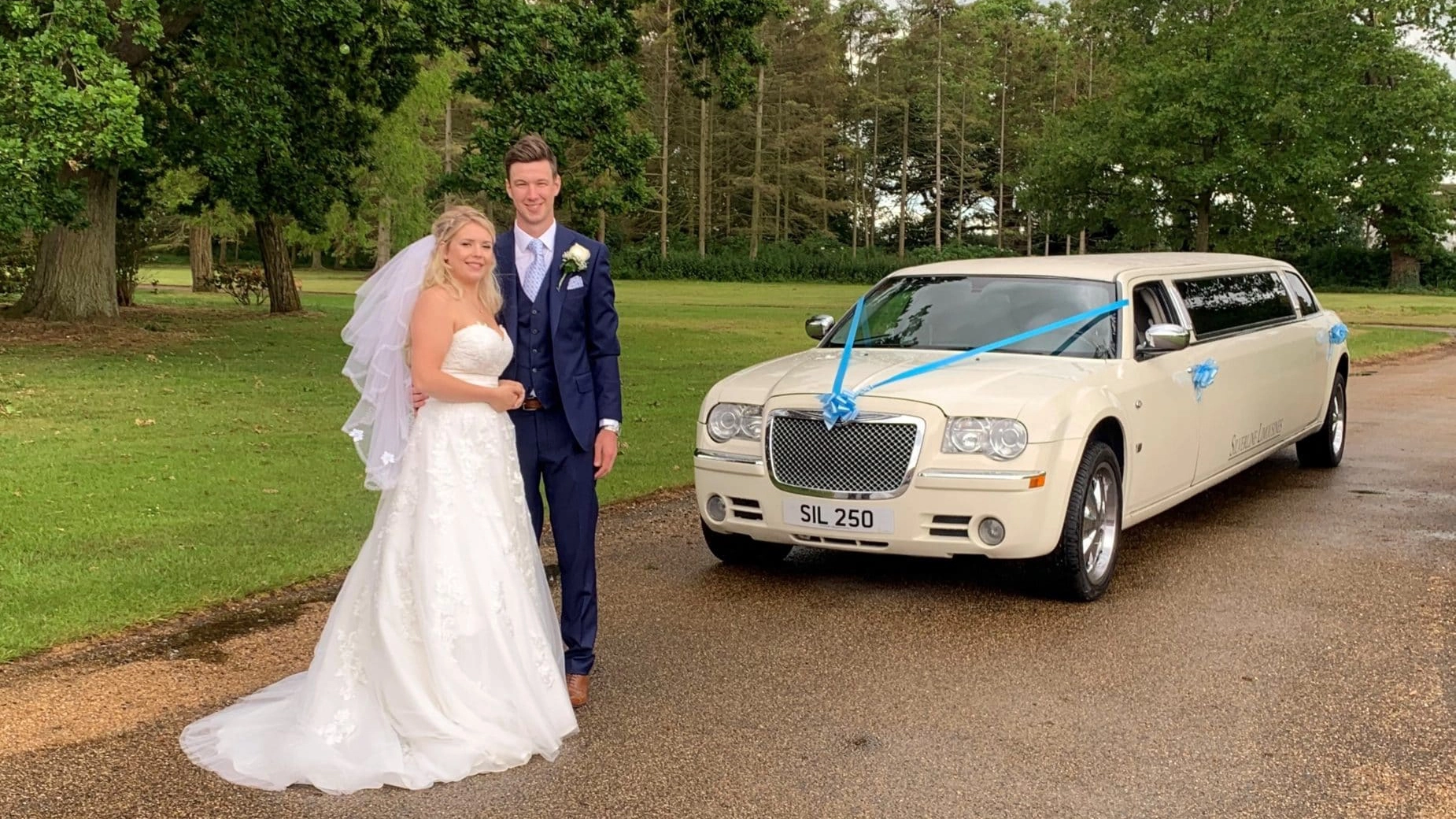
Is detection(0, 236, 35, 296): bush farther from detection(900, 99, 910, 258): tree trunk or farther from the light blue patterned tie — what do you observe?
detection(900, 99, 910, 258): tree trunk

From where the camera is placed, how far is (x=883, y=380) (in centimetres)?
625

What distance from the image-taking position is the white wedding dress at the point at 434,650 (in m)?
4.07

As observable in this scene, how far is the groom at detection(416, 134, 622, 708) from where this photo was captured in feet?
15.1

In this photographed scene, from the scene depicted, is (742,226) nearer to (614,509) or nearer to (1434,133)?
(1434,133)

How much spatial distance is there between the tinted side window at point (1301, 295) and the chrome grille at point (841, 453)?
17.2 ft

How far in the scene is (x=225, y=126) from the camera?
61.9 feet

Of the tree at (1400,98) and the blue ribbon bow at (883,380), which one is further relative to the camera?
the tree at (1400,98)

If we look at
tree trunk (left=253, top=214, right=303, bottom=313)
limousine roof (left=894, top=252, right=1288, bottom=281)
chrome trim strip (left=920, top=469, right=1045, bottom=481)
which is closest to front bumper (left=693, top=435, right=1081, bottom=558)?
chrome trim strip (left=920, top=469, right=1045, bottom=481)

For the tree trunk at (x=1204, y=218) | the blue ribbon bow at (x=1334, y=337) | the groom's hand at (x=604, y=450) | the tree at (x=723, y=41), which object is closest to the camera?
the groom's hand at (x=604, y=450)

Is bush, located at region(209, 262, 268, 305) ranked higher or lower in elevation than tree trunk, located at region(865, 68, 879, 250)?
lower

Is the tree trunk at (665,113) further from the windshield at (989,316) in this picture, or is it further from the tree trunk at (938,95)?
the windshield at (989,316)

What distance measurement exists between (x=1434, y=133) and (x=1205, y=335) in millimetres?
33761

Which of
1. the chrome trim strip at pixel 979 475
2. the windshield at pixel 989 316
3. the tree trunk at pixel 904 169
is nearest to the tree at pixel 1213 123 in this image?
the windshield at pixel 989 316

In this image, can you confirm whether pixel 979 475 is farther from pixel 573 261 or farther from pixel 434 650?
pixel 434 650
